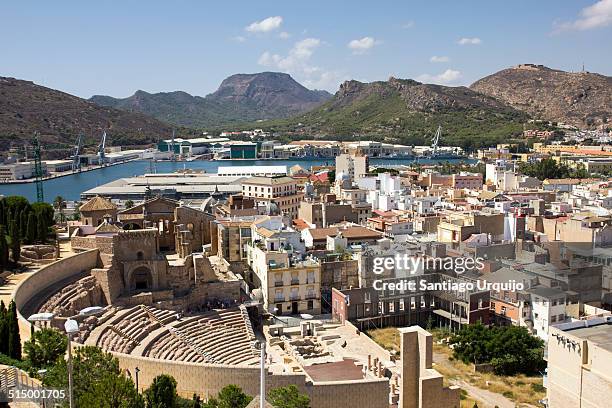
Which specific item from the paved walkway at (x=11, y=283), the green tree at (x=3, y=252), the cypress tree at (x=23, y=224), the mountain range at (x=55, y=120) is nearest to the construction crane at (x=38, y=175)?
the cypress tree at (x=23, y=224)

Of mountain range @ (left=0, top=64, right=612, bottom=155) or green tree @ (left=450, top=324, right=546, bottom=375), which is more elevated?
mountain range @ (left=0, top=64, right=612, bottom=155)

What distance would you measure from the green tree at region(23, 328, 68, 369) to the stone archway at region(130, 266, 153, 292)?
32.7 ft

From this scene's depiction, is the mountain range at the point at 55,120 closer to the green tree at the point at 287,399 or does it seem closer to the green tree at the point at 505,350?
the green tree at the point at 505,350

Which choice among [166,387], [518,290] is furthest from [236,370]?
[518,290]

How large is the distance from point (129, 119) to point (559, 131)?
114 meters

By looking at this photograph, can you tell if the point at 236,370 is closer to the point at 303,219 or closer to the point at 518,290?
the point at 518,290

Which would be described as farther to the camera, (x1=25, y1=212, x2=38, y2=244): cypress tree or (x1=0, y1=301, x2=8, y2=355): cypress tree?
(x1=25, y1=212, x2=38, y2=244): cypress tree

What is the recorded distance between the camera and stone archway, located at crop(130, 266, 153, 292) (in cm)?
2630

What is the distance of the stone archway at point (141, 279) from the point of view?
2630 cm

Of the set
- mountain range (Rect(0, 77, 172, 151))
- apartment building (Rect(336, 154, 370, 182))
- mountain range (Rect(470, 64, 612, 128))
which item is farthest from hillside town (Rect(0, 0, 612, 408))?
mountain range (Rect(470, 64, 612, 128))

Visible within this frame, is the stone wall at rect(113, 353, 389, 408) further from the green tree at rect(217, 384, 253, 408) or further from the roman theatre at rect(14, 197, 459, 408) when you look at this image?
the green tree at rect(217, 384, 253, 408)

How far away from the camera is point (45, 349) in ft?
52.2

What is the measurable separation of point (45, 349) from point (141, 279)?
1053 cm

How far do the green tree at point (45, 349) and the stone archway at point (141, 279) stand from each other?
9958 mm
